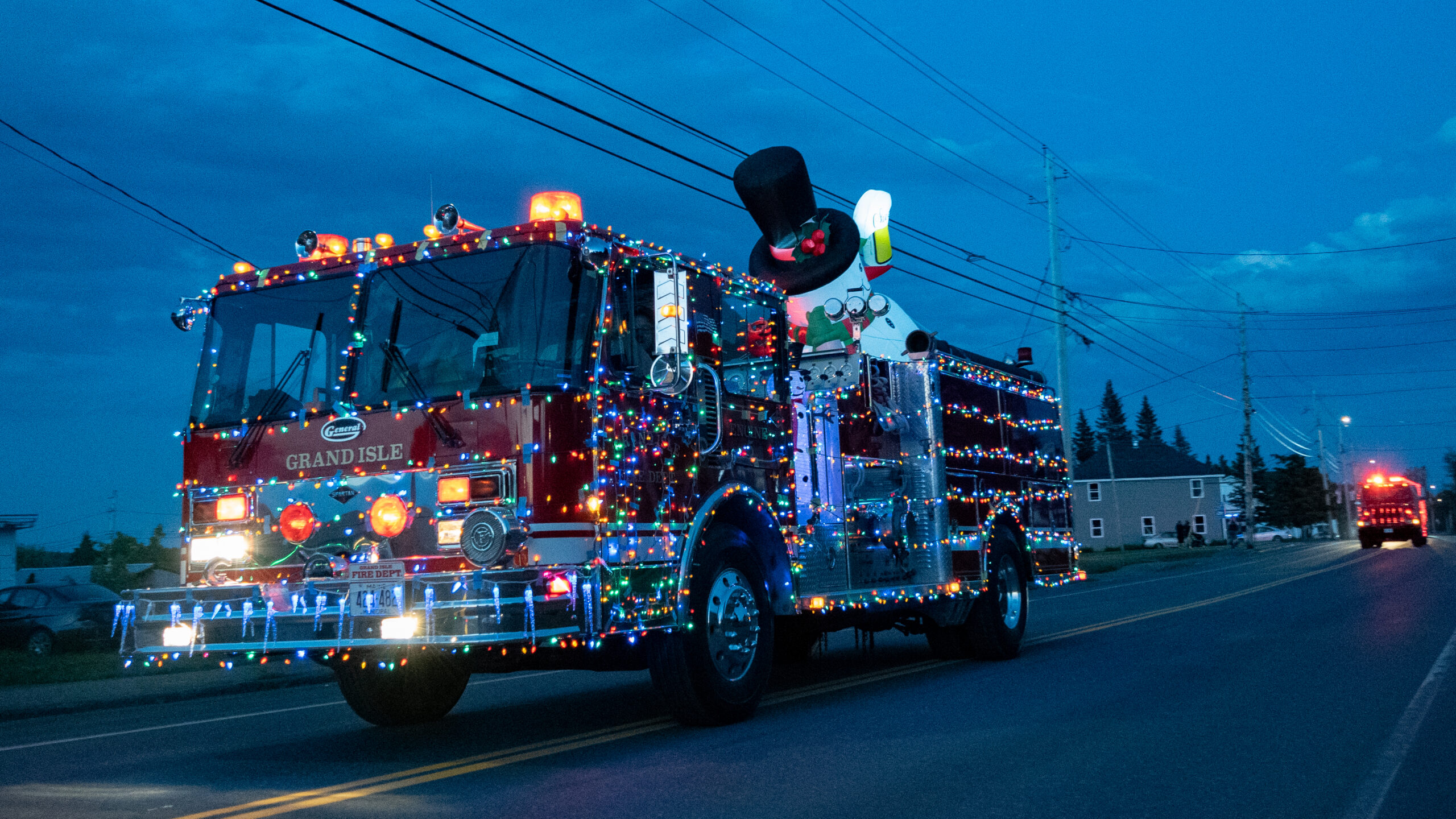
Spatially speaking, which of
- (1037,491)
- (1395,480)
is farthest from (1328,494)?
(1037,491)

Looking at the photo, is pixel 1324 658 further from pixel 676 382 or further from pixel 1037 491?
pixel 676 382

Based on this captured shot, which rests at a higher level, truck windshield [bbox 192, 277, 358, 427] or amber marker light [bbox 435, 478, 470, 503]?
truck windshield [bbox 192, 277, 358, 427]

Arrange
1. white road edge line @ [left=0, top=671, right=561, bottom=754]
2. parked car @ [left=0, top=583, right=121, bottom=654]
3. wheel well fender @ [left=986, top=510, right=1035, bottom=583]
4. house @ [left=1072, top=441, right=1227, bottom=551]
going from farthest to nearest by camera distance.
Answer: house @ [left=1072, top=441, right=1227, bottom=551], parked car @ [left=0, top=583, right=121, bottom=654], wheel well fender @ [left=986, top=510, right=1035, bottom=583], white road edge line @ [left=0, top=671, right=561, bottom=754]

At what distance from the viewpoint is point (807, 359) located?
1044 centimetres

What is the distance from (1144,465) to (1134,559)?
132 feet

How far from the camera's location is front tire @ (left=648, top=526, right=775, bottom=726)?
7.39 metres

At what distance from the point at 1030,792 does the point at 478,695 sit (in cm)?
627

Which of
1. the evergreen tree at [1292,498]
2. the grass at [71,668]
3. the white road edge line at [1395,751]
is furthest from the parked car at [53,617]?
the evergreen tree at [1292,498]

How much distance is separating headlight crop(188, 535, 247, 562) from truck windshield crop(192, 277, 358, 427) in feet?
2.39

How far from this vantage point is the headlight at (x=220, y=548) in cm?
718

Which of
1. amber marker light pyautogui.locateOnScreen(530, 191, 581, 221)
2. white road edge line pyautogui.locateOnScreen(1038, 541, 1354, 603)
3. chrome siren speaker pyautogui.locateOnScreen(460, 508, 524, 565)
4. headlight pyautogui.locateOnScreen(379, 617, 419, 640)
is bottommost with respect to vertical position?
white road edge line pyautogui.locateOnScreen(1038, 541, 1354, 603)

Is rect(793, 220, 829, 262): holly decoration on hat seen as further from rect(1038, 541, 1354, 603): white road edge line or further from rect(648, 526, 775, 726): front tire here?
rect(1038, 541, 1354, 603): white road edge line

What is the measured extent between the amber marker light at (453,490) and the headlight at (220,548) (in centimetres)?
139

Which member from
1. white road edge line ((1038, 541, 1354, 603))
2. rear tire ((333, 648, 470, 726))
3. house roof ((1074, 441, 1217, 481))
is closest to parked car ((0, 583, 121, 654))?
rear tire ((333, 648, 470, 726))
